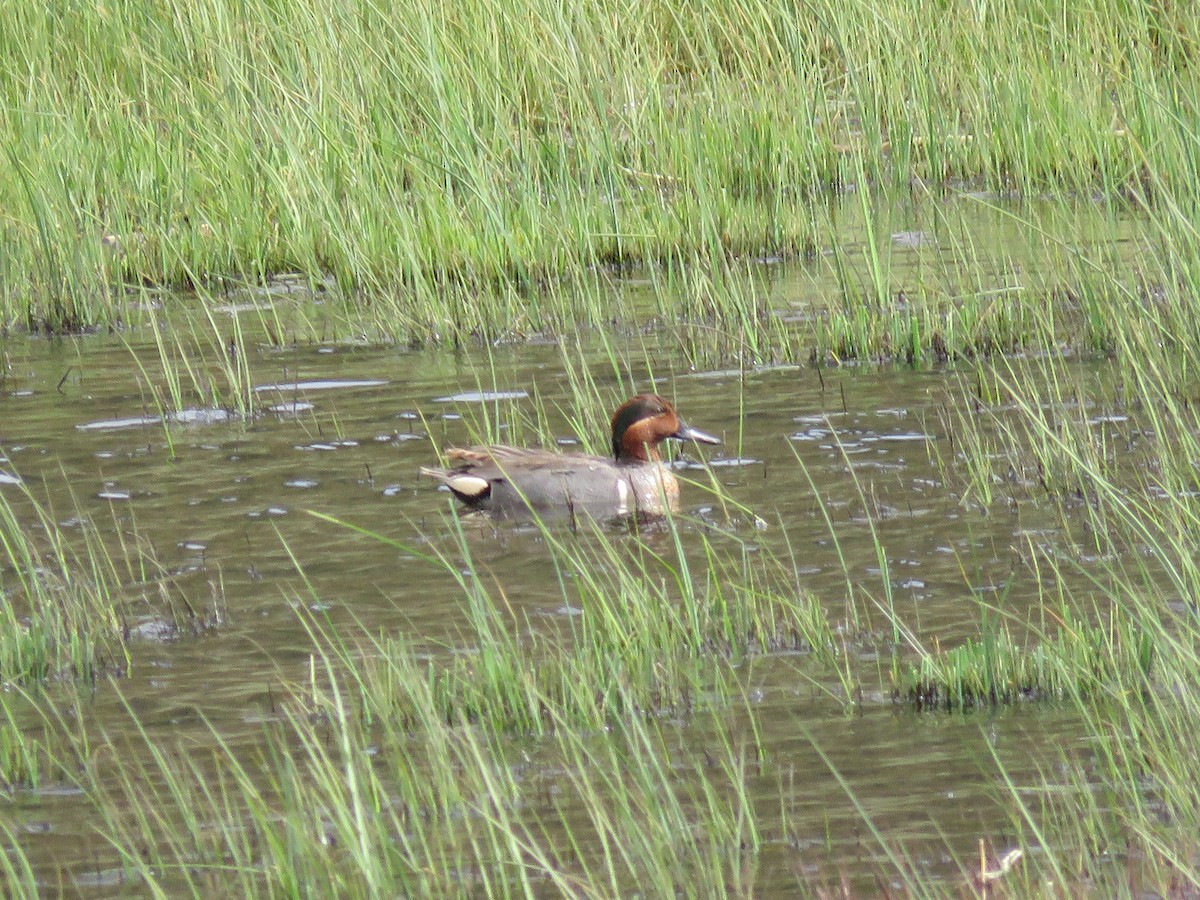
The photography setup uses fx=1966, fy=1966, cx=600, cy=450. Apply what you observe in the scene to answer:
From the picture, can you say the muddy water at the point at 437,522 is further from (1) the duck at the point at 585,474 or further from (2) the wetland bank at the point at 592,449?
(1) the duck at the point at 585,474

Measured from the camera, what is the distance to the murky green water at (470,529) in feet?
14.6

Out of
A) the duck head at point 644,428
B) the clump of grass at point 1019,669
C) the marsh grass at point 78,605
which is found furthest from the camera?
the duck head at point 644,428

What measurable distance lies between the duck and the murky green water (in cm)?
14

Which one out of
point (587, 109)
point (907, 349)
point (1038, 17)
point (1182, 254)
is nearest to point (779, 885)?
point (1182, 254)

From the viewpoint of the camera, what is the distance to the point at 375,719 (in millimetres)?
4941

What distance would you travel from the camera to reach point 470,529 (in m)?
7.14

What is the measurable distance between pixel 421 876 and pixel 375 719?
1351 millimetres

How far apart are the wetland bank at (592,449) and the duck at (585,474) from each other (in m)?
0.18

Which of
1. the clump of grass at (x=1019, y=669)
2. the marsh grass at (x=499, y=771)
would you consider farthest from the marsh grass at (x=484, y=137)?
the clump of grass at (x=1019, y=669)

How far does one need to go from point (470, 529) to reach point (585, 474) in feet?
1.59

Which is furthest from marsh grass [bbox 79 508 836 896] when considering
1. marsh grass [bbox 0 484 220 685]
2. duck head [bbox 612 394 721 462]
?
duck head [bbox 612 394 721 462]

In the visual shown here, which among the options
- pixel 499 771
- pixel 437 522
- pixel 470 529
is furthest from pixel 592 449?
pixel 499 771

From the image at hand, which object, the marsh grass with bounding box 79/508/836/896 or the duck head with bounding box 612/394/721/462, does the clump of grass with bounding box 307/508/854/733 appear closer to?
the marsh grass with bounding box 79/508/836/896

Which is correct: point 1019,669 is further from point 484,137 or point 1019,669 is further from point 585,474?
point 484,137
